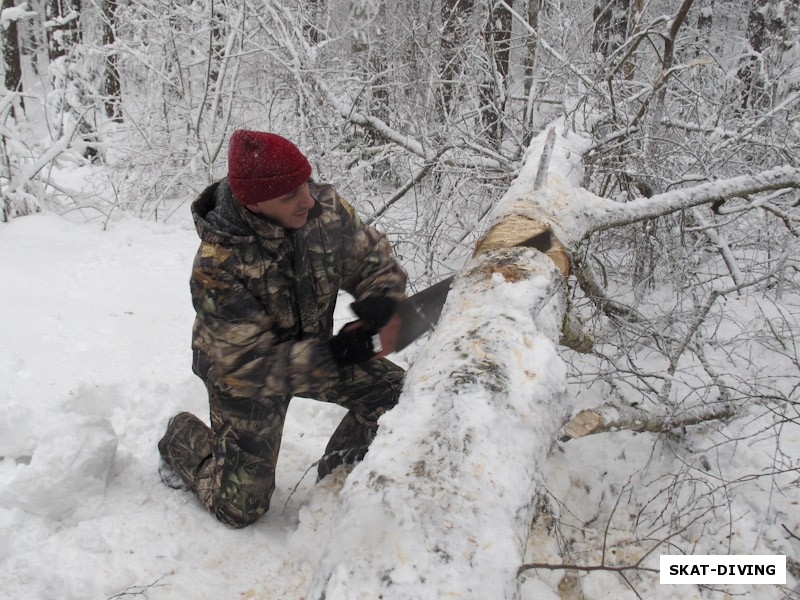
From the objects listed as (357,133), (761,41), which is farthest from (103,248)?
(761,41)

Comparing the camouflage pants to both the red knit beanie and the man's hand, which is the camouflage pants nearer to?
the man's hand

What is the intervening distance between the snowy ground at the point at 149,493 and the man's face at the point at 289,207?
1.13 m

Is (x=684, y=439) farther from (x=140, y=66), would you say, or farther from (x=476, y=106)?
Answer: (x=140, y=66)

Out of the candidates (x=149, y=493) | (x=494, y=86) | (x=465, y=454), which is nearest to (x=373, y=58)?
(x=494, y=86)

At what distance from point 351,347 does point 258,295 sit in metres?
0.40

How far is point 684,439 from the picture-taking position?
8.07 feet

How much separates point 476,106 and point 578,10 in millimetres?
1172

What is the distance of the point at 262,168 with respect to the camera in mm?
1845

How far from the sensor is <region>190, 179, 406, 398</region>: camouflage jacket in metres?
1.93

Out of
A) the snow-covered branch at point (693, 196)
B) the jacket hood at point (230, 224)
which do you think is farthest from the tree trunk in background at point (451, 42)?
the jacket hood at point (230, 224)

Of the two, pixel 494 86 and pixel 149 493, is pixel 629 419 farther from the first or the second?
pixel 494 86

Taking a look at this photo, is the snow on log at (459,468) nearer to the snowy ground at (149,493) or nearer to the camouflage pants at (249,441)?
the snowy ground at (149,493)

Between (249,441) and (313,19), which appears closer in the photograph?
(249,441)

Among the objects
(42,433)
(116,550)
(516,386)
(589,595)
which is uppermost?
(516,386)
